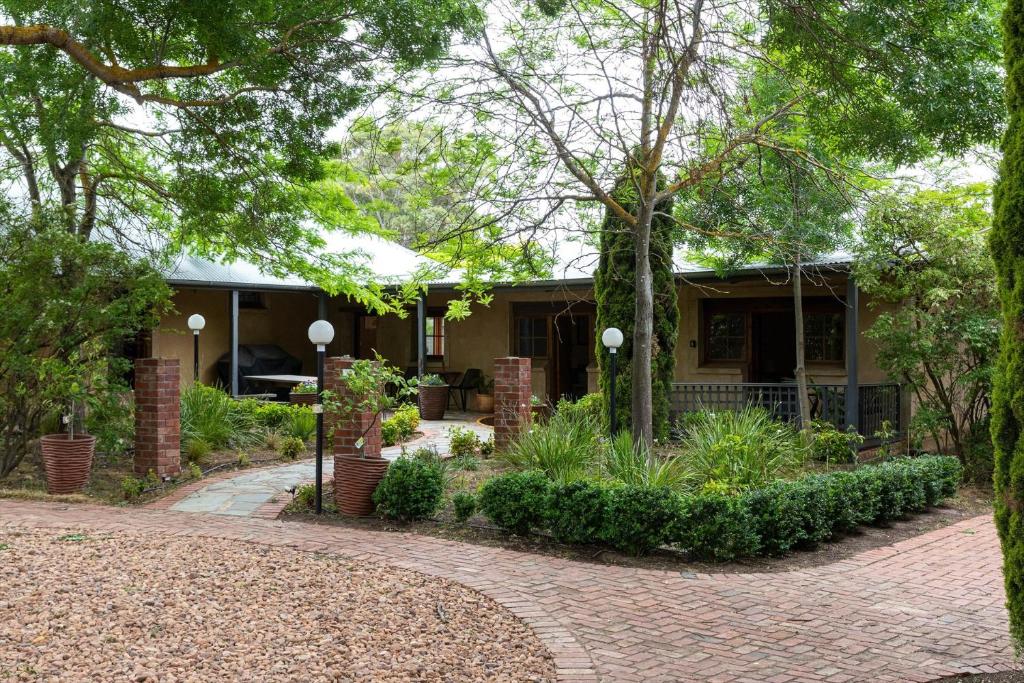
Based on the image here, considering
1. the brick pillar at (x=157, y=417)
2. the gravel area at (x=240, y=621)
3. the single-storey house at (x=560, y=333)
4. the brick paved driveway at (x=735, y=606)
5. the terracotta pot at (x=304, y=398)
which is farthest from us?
the terracotta pot at (x=304, y=398)

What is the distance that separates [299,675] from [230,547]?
111 inches

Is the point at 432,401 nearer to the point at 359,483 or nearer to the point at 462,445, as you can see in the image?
the point at 462,445

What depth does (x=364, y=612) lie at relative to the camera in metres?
5.24

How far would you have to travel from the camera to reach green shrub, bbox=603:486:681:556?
266 inches

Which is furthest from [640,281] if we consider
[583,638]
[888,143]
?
[583,638]

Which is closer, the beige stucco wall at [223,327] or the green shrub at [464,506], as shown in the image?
the green shrub at [464,506]

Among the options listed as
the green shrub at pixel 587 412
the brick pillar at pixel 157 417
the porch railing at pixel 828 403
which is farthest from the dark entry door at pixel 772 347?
the brick pillar at pixel 157 417

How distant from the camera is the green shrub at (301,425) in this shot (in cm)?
1240

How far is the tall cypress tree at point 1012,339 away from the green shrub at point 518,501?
354 centimetres

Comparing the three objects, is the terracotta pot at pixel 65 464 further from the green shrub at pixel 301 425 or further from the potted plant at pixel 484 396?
Result: the potted plant at pixel 484 396

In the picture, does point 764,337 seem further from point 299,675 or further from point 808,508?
point 299,675

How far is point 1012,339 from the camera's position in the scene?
418cm

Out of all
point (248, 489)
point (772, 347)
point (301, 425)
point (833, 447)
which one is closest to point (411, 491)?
point (248, 489)

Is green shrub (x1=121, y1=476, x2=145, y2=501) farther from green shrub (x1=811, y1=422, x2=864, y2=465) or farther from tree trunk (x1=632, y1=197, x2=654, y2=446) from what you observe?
green shrub (x1=811, y1=422, x2=864, y2=465)
